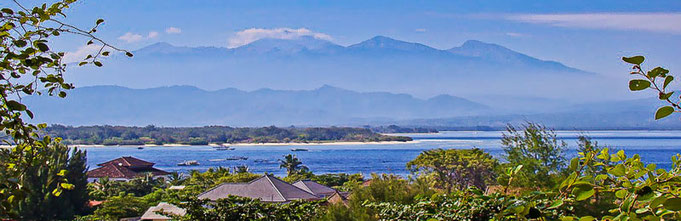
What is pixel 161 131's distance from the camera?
A: 192 m

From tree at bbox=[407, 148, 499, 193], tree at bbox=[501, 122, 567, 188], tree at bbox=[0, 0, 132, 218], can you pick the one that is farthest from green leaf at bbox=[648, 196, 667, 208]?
tree at bbox=[407, 148, 499, 193]

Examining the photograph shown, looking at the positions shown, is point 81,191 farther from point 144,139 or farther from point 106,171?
point 144,139

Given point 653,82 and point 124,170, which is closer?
point 653,82

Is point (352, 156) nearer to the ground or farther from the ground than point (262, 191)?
nearer to the ground

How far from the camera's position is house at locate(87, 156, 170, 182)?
→ 5684cm

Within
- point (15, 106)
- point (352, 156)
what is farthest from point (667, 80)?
point (352, 156)

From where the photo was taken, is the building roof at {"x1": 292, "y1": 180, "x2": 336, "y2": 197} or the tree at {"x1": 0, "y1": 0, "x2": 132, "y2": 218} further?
the building roof at {"x1": 292, "y1": 180, "x2": 336, "y2": 197}

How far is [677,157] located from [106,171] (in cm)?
5935

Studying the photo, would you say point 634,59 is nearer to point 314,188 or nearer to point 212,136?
point 314,188

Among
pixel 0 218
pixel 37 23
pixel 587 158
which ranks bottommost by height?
pixel 0 218

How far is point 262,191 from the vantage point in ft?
80.2

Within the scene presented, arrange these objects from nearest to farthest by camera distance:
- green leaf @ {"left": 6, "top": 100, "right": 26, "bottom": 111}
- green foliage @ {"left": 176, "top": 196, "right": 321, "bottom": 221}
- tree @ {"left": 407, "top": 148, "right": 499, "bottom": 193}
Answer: green leaf @ {"left": 6, "top": 100, "right": 26, "bottom": 111}, green foliage @ {"left": 176, "top": 196, "right": 321, "bottom": 221}, tree @ {"left": 407, "top": 148, "right": 499, "bottom": 193}

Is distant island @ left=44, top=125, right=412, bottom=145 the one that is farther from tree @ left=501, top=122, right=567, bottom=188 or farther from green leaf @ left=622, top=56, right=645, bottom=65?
green leaf @ left=622, top=56, right=645, bottom=65

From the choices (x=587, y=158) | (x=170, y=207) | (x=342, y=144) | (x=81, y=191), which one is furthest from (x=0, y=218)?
(x=342, y=144)
